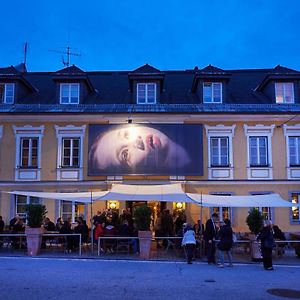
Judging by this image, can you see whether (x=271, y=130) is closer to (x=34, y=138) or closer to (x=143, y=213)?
(x=143, y=213)

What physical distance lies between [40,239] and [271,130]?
1273cm

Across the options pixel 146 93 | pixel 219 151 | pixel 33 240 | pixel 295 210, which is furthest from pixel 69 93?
pixel 295 210

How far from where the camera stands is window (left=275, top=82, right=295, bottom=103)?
23.4 meters

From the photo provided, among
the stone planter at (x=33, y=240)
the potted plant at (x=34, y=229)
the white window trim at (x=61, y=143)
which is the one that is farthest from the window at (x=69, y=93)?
the stone planter at (x=33, y=240)

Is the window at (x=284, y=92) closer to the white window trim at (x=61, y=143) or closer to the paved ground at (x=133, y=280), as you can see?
the white window trim at (x=61, y=143)

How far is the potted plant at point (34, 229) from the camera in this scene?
14992 millimetres

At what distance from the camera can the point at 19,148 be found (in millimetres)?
22484

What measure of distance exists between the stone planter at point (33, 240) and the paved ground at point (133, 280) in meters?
1.26

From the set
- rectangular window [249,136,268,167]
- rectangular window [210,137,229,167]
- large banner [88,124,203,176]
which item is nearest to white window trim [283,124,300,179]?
rectangular window [249,136,268,167]

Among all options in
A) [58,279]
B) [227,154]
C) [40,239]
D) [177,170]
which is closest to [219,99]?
[227,154]

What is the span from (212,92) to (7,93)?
11.0 metres

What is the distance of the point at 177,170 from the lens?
21828 millimetres

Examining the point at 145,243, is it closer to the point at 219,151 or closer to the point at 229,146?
the point at 219,151

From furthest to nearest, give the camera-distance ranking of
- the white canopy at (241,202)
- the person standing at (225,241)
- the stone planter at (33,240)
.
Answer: the white canopy at (241,202), the stone planter at (33,240), the person standing at (225,241)
